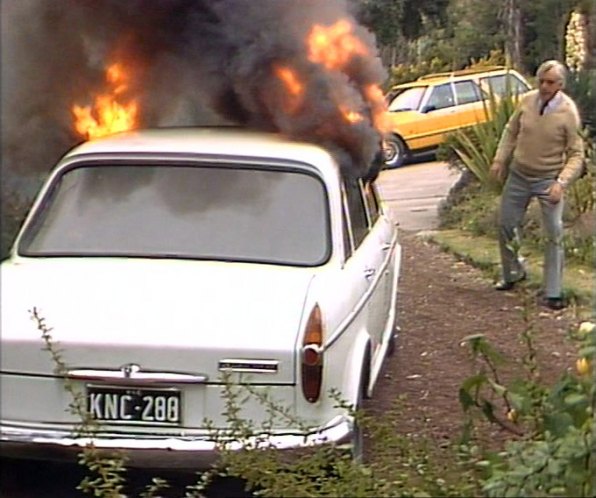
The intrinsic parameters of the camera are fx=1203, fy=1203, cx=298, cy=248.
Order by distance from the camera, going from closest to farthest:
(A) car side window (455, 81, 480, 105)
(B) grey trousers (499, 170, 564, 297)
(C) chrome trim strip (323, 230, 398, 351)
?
(C) chrome trim strip (323, 230, 398, 351) → (B) grey trousers (499, 170, 564, 297) → (A) car side window (455, 81, 480, 105)

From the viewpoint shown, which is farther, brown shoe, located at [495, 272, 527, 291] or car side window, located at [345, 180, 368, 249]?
brown shoe, located at [495, 272, 527, 291]

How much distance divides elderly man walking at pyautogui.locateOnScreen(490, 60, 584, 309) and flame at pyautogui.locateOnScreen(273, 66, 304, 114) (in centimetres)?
214

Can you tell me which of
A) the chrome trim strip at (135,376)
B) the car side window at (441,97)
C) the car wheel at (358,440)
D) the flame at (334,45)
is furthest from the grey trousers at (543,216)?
the car side window at (441,97)

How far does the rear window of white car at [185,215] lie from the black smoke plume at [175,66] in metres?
0.81

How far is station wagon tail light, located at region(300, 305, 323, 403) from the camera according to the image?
171 inches

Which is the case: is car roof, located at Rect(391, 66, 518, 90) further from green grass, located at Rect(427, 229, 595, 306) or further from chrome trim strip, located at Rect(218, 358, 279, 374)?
chrome trim strip, located at Rect(218, 358, 279, 374)

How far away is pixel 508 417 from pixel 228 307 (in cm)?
119

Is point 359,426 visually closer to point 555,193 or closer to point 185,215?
point 185,215

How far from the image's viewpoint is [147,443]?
4344 millimetres

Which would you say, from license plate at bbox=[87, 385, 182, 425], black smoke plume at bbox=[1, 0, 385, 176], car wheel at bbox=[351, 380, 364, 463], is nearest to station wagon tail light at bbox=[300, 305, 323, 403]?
car wheel at bbox=[351, 380, 364, 463]

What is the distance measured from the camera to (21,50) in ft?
22.5

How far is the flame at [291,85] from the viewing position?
6129 mm

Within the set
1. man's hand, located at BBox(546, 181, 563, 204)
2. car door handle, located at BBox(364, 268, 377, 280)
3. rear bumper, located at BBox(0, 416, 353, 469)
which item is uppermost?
car door handle, located at BBox(364, 268, 377, 280)

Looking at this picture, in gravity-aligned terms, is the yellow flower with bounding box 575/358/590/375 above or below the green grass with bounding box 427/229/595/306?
above
